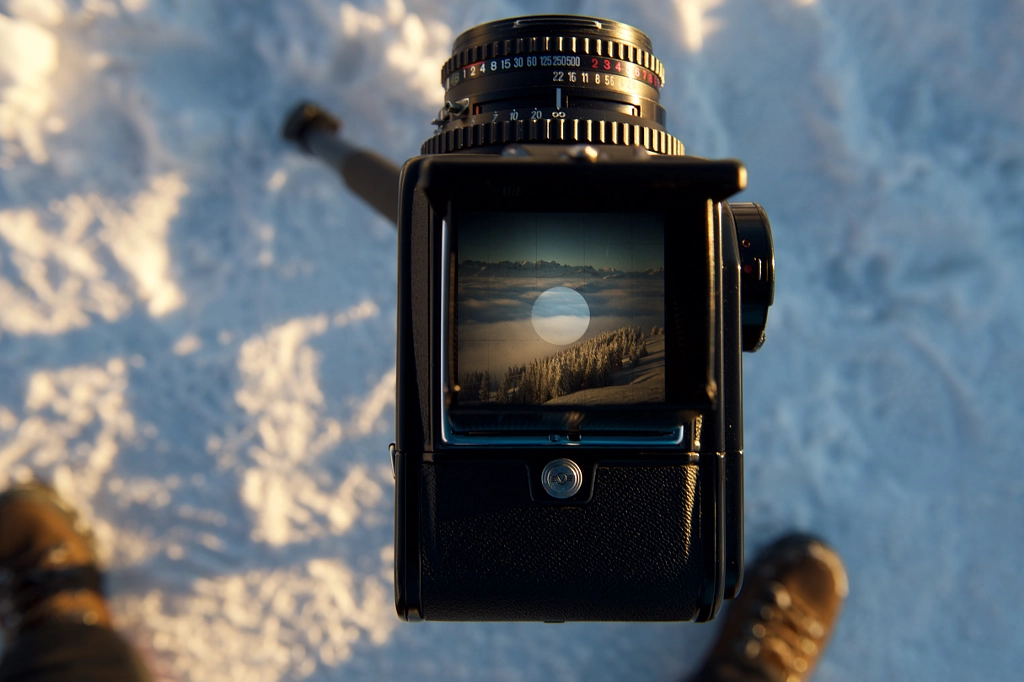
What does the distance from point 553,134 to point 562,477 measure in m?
0.39

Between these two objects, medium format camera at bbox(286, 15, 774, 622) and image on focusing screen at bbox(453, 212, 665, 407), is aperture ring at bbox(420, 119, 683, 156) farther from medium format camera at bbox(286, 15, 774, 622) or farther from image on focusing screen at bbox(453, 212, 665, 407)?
image on focusing screen at bbox(453, 212, 665, 407)

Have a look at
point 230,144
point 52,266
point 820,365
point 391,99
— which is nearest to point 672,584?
point 820,365

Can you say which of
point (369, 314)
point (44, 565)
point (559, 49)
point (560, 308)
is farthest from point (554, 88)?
point (44, 565)

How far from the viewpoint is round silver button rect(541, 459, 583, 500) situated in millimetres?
774

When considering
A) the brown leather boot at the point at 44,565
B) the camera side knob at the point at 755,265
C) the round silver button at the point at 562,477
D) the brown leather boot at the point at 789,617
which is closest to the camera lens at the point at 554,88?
the camera side knob at the point at 755,265

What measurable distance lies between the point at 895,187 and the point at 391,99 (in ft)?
3.84

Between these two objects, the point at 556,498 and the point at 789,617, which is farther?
the point at 789,617

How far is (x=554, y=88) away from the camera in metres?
0.84

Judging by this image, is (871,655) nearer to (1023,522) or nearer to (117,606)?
(1023,522)

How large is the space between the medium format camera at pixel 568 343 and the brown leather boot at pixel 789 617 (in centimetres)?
84

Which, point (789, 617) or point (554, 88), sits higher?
point (554, 88)

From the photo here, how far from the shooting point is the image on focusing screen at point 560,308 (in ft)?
2.38

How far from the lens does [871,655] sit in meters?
1.59

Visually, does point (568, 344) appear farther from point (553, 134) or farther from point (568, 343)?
point (553, 134)
